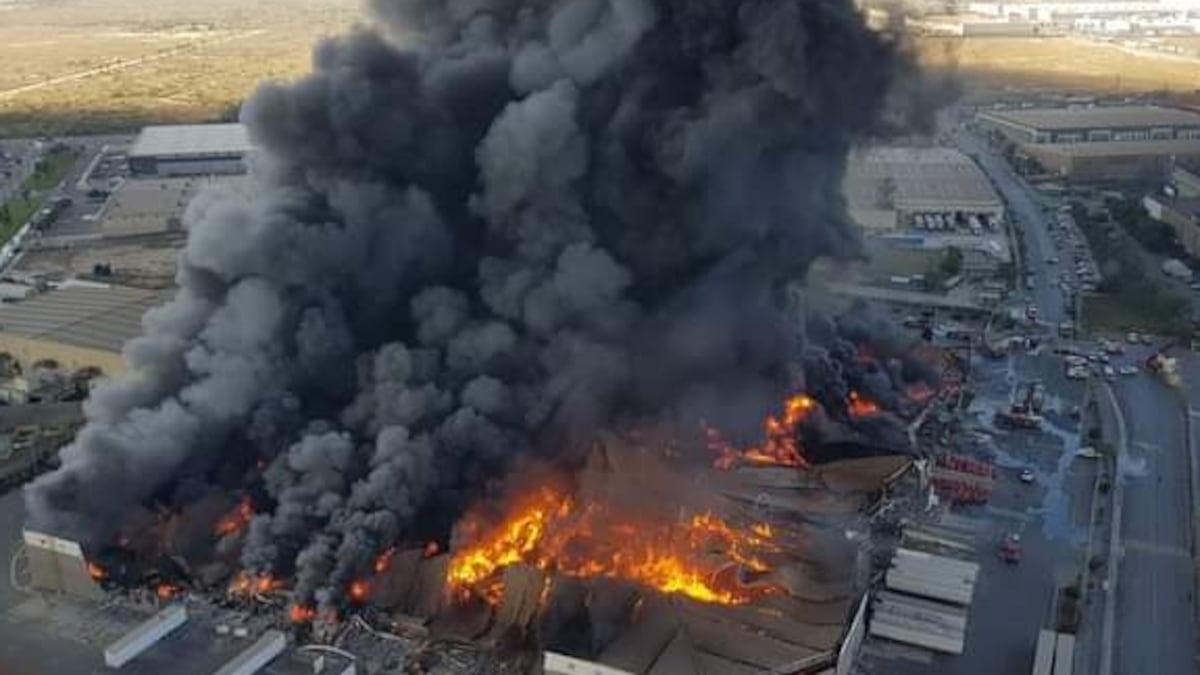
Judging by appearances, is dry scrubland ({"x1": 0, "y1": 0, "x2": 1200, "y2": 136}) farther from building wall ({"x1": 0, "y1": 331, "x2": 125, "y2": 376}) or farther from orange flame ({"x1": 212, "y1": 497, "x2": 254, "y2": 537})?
orange flame ({"x1": 212, "y1": 497, "x2": 254, "y2": 537})

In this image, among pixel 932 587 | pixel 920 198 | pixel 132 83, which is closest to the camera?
pixel 932 587

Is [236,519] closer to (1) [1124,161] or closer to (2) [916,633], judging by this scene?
(2) [916,633]

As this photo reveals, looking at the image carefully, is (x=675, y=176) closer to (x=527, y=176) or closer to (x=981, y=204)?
(x=527, y=176)

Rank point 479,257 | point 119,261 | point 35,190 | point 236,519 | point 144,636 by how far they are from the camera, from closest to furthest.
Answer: point 144,636, point 236,519, point 479,257, point 119,261, point 35,190

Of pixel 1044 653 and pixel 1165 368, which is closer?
pixel 1044 653

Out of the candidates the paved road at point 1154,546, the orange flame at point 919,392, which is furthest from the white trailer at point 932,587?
the orange flame at point 919,392

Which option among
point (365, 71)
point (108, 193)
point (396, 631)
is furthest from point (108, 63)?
point (396, 631)

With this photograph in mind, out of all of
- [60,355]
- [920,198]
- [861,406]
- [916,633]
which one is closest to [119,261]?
[60,355]

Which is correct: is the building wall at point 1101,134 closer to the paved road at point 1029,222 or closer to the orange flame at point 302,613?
the paved road at point 1029,222
